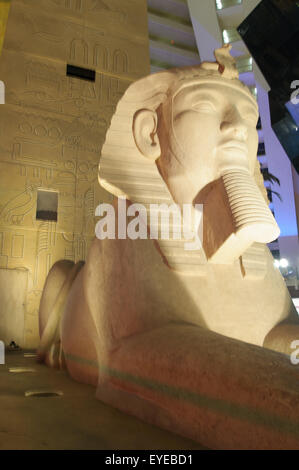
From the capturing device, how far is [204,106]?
6.42 ft

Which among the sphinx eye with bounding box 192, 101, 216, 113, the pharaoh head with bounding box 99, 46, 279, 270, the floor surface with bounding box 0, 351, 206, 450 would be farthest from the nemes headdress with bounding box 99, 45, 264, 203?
the floor surface with bounding box 0, 351, 206, 450

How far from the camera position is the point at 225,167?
1872 millimetres

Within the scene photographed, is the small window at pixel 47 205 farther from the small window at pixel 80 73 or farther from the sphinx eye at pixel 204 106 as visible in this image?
the sphinx eye at pixel 204 106

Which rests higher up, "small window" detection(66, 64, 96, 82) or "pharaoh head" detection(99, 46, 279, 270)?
"small window" detection(66, 64, 96, 82)

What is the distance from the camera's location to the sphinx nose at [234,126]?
1.92 m

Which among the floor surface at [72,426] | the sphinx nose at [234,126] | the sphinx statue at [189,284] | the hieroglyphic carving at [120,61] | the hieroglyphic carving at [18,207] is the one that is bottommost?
the floor surface at [72,426]

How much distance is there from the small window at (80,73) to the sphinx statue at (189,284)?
3.92 meters

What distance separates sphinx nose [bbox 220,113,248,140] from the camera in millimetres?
1925

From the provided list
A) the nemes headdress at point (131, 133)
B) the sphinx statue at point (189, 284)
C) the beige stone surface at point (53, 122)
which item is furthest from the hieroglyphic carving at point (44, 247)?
the nemes headdress at point (131, 133)

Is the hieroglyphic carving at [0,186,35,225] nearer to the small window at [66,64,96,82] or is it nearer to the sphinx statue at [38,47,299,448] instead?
the small window at [66,64,96,82]

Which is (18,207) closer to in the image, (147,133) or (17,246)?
(17,246)

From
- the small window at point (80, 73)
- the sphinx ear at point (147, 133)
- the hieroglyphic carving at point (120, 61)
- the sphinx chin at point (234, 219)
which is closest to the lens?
the sphinx chin at point (234, 219)
